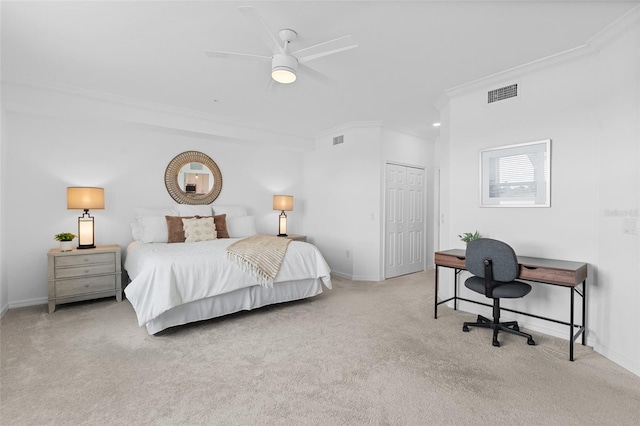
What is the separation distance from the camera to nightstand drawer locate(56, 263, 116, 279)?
11.3 ft

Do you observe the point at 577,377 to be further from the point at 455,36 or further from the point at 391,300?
the point at 455,36

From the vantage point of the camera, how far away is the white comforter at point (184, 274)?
2.79m

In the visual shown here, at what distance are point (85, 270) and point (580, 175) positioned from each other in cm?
518

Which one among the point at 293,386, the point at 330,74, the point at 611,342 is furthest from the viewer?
the point at 330,74

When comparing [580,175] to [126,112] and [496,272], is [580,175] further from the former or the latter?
[126,112]

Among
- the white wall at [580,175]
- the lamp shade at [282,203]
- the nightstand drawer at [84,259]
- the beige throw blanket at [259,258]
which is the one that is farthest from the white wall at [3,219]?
the white wall at [580,175]

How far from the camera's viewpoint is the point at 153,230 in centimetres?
405

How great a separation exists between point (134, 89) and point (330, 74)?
233 cm

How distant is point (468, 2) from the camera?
213cm

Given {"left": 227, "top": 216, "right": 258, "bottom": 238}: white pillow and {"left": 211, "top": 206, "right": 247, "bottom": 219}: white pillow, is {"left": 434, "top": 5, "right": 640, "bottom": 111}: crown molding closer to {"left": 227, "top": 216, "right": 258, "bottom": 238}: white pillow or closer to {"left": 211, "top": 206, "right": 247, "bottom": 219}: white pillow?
{"left": 227, "top": 216, "right": 258, "bottom": 238}: white pillow

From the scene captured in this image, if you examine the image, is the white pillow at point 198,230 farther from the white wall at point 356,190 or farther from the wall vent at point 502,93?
the wall vent at point 502,93

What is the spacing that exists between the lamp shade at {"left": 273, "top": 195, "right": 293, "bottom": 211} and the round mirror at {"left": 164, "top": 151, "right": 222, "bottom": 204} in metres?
0.97

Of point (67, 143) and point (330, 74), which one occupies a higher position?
point (330, 74)

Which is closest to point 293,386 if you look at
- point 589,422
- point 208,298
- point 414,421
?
point 414,421
